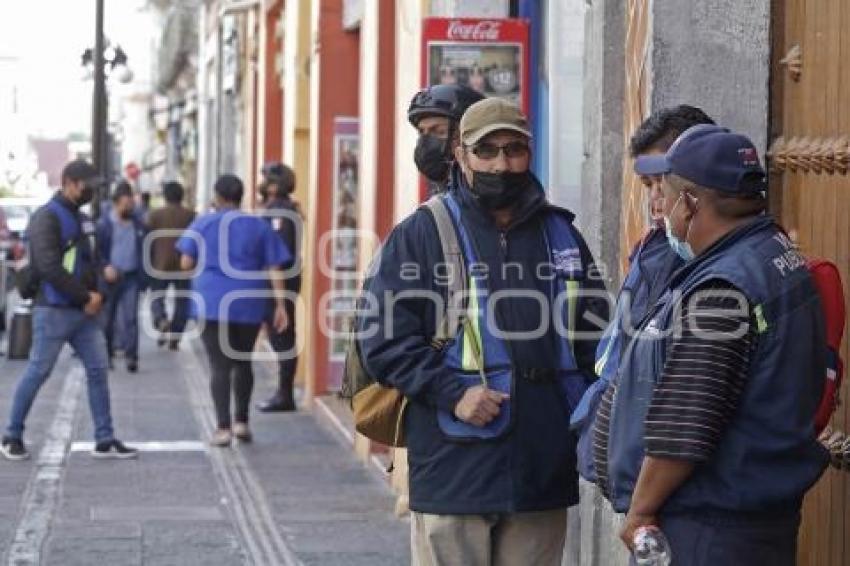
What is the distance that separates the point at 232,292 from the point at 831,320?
28.7 feet

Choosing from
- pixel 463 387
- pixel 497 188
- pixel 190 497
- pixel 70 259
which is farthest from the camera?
pixel 70 259

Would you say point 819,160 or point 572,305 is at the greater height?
point 819,160

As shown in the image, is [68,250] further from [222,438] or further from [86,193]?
[222,438]

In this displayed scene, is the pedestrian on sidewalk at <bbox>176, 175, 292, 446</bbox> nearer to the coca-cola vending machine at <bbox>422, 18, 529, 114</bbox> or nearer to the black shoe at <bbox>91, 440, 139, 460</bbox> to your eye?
the black shoe at <bbox>91, 440, 139, 460</bbox>

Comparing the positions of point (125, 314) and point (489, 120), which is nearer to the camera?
point (489, 120)

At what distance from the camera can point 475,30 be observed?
981cm

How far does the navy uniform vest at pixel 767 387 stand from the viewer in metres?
4.46

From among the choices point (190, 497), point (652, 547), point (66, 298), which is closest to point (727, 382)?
point (652, 547)

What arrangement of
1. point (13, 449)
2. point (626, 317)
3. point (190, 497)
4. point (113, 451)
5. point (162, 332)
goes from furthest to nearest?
1. point (162, 332)
2. point (113, 451)
3. point (13, 449)
4. point (190, 497)
5. point (626, 317)

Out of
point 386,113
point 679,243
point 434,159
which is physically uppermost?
point 386,113

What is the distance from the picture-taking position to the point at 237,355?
13.8m

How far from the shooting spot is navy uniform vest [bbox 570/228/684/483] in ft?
16.4

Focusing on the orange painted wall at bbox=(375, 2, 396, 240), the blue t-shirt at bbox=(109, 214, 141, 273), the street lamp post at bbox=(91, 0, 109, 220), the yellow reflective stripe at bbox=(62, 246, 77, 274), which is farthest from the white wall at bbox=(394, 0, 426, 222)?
the street lamp post at bbox=(91, 0, 109, 220)

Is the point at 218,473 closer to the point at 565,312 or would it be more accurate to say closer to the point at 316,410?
the point at 316,410
